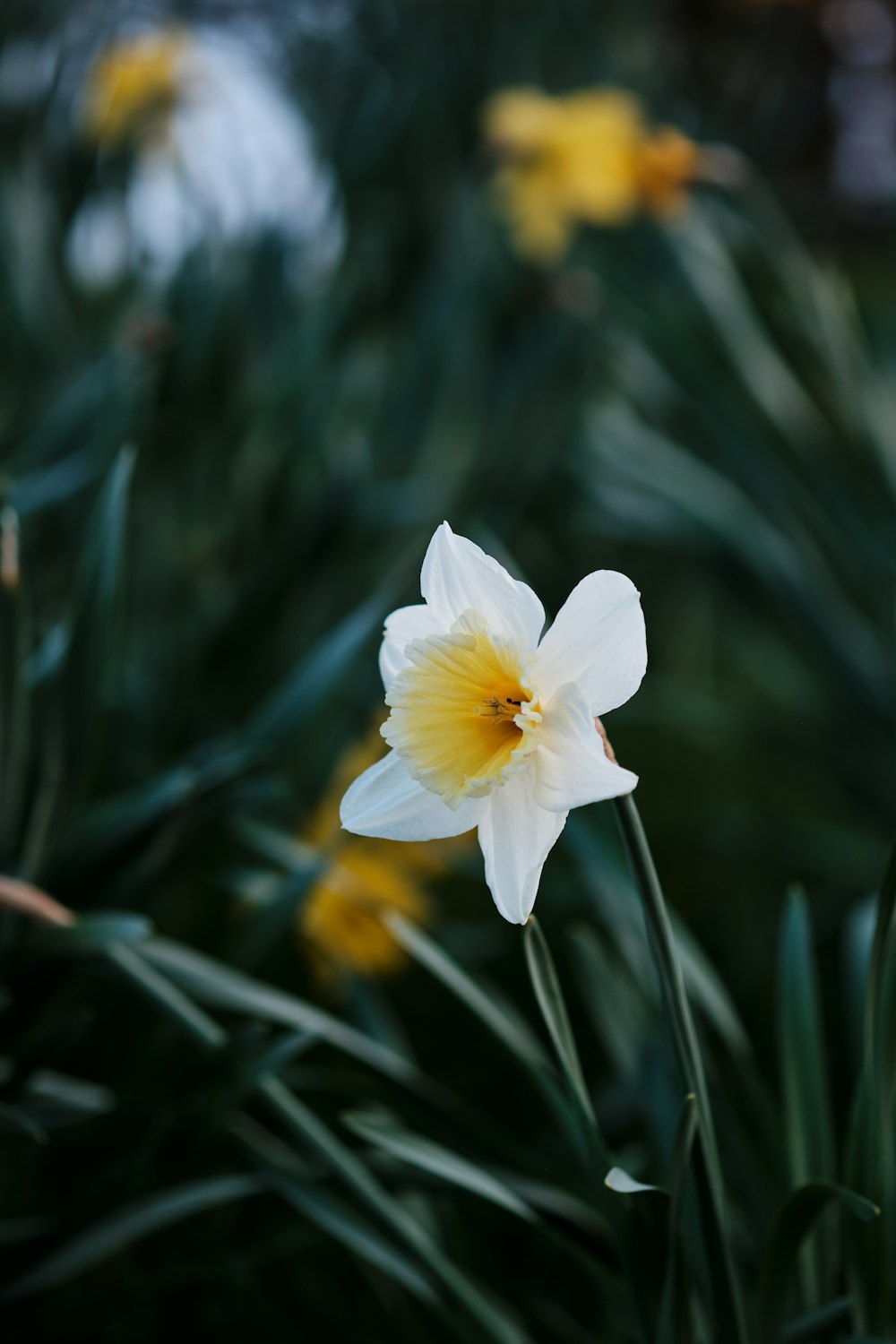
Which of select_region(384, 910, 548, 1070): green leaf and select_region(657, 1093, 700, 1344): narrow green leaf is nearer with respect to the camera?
select_region(657, 1093, 700, 1344): narrow green leaf

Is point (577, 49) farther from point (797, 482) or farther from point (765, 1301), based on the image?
point (765, 1301)

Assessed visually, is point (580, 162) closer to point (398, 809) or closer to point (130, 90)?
point (130, 90)

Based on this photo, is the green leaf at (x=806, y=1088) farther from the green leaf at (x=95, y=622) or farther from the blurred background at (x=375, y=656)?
the green leaf at (x=95, y=622)

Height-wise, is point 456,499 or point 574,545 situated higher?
point 456,499

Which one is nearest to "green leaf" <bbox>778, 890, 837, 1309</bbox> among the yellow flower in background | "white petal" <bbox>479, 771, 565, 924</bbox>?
"white petal" <bbox>479, 771, 565, 924</bbox>

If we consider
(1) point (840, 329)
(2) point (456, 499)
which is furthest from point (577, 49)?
(2) point (456, 499)

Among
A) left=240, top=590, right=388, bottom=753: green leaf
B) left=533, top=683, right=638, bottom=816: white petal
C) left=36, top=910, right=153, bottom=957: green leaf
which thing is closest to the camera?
left=533, top=683, right=638, bottom=816: white petal

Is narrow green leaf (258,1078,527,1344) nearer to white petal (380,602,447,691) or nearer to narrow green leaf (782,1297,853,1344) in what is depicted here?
narrow green leaf (782,1297,853,1344)
